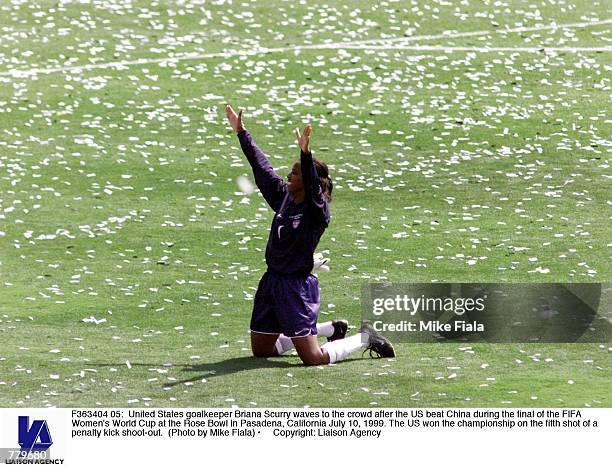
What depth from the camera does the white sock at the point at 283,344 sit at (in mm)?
14984

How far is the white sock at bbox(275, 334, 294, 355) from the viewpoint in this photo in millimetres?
14984

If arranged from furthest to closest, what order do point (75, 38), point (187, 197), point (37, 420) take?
point (75, 38) < point (187, 197) < point (37, 420)

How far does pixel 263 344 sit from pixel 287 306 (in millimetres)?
754

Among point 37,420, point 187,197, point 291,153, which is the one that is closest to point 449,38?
point 291,153

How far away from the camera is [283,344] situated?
15.0m

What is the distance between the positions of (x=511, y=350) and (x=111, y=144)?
45.6 feet

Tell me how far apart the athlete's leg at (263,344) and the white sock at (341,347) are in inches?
24.5

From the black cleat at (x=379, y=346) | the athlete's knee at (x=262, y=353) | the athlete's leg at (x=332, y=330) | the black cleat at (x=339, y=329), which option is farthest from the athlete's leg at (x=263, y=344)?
the black cleat at (x=379, y=346)

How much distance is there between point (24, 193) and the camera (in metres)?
24.4

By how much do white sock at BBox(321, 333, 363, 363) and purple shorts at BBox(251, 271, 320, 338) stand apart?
36 centimetres

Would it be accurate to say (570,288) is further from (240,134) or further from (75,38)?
(75,38)

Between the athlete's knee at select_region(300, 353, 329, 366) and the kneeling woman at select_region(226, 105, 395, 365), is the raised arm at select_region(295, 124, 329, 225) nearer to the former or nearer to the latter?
the kneeling woman at select_region(226, 105, 395, 365)

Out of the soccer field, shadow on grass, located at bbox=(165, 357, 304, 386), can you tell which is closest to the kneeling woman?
shadow on grass, located at bbox=(165, 357, 304, 386)

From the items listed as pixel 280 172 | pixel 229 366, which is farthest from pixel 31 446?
pixel 280 172
